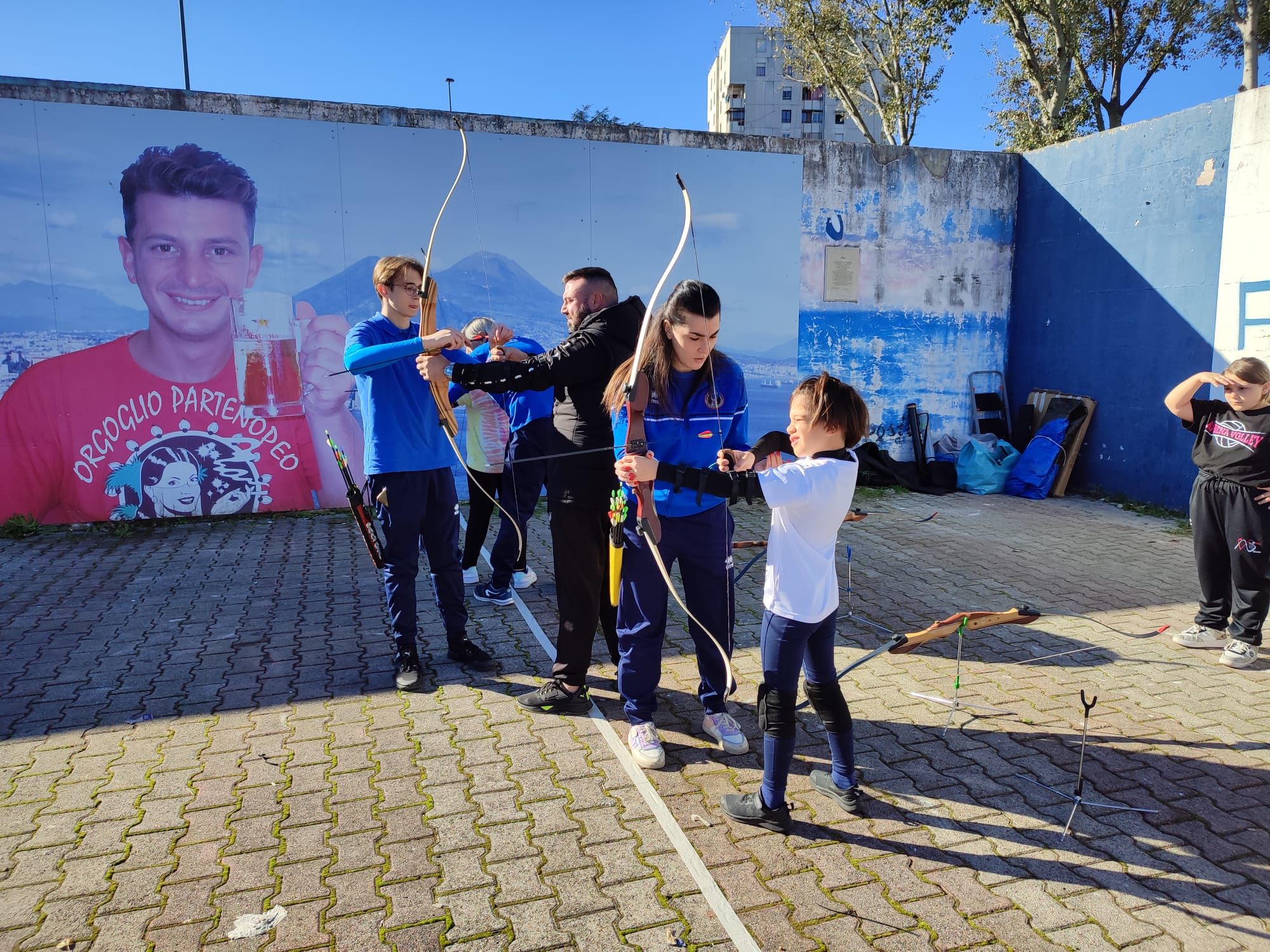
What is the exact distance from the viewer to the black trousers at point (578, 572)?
138 inches

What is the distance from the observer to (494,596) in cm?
532

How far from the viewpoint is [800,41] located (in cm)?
1966

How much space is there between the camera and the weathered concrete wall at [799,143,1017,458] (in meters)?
9.67

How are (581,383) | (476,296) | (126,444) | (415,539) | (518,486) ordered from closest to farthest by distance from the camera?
(581,383) < (415,539) < (518,486) < (126,444) < (476,296)

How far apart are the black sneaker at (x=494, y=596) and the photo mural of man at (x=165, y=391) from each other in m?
3.80

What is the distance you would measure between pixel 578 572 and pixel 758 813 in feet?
4.05

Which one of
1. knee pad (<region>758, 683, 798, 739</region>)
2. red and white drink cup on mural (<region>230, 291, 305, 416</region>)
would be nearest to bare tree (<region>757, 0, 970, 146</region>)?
red and white drink cup on mural (<region>230, 291, 305, 416</region>)

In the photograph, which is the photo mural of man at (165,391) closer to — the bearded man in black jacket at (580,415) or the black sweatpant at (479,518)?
the black sweatpant at (479,518)

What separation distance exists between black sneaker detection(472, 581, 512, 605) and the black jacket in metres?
1.94

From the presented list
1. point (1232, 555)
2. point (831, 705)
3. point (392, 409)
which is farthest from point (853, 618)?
point (392, 409)

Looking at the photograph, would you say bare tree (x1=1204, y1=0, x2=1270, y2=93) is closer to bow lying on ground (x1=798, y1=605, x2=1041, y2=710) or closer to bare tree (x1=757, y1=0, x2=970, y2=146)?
bare tree (x1=757, y1=0, x2=970, y2=146)

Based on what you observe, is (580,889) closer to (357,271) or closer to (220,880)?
(220,880)

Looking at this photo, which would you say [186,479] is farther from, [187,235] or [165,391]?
[187,235]

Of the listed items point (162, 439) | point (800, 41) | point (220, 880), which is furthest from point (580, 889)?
point (800, 41)
